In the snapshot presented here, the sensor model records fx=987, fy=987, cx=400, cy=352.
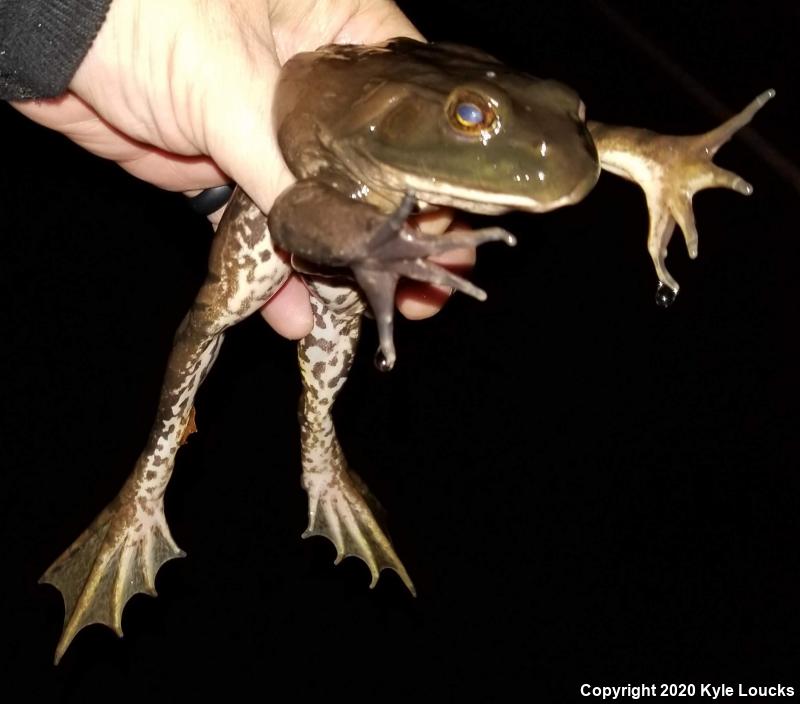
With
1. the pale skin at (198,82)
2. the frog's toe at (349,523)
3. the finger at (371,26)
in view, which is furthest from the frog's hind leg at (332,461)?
the finger at (371,26)

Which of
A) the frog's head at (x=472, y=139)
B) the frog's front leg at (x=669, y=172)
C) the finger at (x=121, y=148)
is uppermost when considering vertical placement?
the frog's head at (x=472, y=139)

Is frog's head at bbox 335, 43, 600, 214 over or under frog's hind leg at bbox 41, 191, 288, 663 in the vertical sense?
over

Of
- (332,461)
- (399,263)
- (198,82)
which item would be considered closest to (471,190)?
(399,263)

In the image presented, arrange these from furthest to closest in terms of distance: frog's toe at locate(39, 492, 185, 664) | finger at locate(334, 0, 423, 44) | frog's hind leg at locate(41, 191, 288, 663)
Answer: frog's toe at locate(39, 492, 185, 664) → finger at locate(334, 0, 423, 44) → frog's hind leg at locate(41, 191, 288, 663)

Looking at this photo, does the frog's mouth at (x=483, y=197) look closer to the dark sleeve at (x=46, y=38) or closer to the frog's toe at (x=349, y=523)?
the dark sleeve at (x=46, y=38)

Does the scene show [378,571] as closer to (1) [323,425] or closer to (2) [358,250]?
(1) [323,425]

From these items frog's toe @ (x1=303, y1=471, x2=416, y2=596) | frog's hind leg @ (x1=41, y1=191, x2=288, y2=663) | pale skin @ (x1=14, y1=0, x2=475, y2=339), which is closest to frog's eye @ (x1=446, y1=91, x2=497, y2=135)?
pale skin @ (x1=14, y1=0, x2=475, y2=339)

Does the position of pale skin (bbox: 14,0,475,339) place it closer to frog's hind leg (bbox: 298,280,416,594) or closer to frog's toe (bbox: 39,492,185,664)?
frog's hind leg (bbox: 298,280,416,594)

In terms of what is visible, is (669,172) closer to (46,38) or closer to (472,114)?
(472,114)
